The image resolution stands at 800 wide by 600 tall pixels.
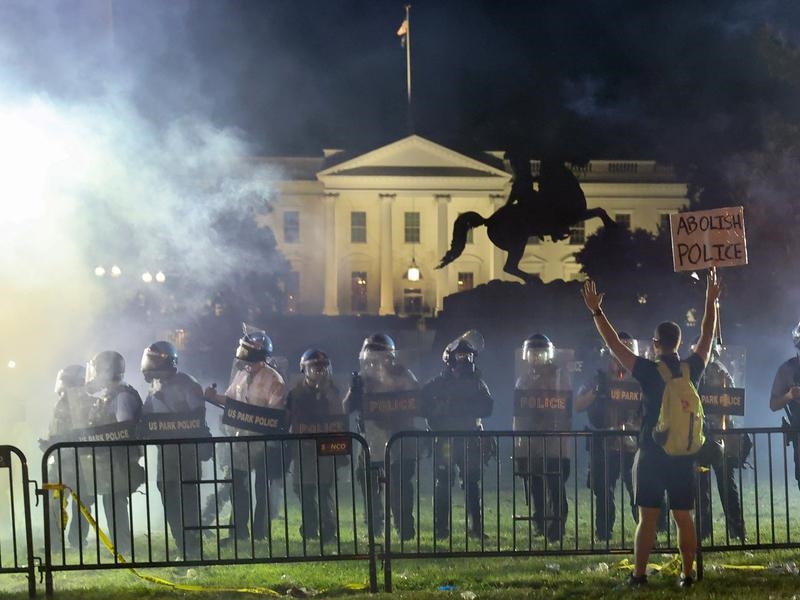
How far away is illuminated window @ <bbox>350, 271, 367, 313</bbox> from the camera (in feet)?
176

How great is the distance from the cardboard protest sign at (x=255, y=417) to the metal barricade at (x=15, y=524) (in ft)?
4.97

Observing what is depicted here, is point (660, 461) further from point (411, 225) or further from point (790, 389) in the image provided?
point (411, 225)

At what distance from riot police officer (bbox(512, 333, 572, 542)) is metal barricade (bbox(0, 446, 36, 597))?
10.6 ft

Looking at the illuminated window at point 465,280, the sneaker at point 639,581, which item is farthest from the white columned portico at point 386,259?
the sneaker at point 639,581

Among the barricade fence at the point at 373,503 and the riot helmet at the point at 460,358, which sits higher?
Result: the riot helmet at the point at 460,358

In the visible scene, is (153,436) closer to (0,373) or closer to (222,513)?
(222,513)

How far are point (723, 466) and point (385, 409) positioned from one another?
2.62 meters

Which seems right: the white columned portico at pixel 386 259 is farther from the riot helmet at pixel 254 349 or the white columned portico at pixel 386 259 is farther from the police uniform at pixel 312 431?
the police uniform at pixel 312 431

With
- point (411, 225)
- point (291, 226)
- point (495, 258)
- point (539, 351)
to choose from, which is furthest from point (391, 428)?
point (291, 226)

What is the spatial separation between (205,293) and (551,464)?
24.8 meters

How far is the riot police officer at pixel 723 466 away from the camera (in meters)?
6.59

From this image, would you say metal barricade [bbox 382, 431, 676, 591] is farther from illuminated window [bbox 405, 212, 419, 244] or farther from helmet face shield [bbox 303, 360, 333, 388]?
illuminated window [bbox 405, 212, 419, 244]

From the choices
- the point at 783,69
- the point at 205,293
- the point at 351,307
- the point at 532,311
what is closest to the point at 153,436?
the point at 532,311

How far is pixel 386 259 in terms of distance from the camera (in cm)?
5166
